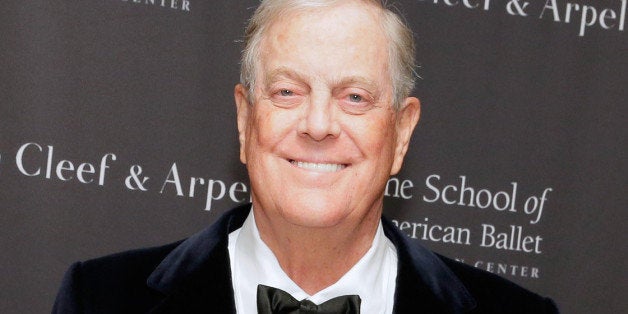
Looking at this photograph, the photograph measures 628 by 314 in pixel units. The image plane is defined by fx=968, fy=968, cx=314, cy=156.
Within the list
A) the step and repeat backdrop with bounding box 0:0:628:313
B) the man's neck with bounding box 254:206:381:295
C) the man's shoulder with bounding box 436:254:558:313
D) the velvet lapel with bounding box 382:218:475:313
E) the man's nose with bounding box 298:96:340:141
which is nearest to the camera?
the man's nose with bounding box 298:96:340:141

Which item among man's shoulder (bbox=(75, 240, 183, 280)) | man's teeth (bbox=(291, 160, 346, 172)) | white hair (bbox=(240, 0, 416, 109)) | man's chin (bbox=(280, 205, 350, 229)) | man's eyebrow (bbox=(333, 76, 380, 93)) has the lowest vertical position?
man's shoulder (bbox=(75, 240, 183, 280))

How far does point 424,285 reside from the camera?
2355 mm

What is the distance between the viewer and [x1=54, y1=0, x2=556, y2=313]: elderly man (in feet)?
6.95

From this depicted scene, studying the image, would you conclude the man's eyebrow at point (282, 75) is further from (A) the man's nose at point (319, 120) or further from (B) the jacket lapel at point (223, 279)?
(B) the jacket lapel at point (223, 279)

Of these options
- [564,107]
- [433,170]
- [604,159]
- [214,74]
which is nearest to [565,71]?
[564,107]

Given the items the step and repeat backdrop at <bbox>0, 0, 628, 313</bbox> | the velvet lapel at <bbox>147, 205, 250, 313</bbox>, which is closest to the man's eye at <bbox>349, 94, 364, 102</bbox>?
the velvet lapel at <bbox>147, 205, 250, 313</bbox>

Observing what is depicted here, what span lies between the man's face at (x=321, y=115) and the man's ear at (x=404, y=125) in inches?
5.3

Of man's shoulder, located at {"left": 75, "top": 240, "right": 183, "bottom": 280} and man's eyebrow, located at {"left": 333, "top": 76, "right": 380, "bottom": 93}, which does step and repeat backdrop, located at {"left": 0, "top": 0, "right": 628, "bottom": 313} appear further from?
man's eyebrow, located at {"left": 333, "top": 76, "right": 380, "bottom": 93}

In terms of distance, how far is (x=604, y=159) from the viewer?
3.23m

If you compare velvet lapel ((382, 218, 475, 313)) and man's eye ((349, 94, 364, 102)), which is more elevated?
man's eye ((349, 94, 364, 102))

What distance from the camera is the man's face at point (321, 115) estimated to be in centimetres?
210

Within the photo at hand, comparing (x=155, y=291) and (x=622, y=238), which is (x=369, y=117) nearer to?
(x=155, y=291)

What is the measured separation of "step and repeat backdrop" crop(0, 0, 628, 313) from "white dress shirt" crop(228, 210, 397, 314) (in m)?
0.77

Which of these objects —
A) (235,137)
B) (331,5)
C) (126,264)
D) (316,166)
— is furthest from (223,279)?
→ (235,137)
